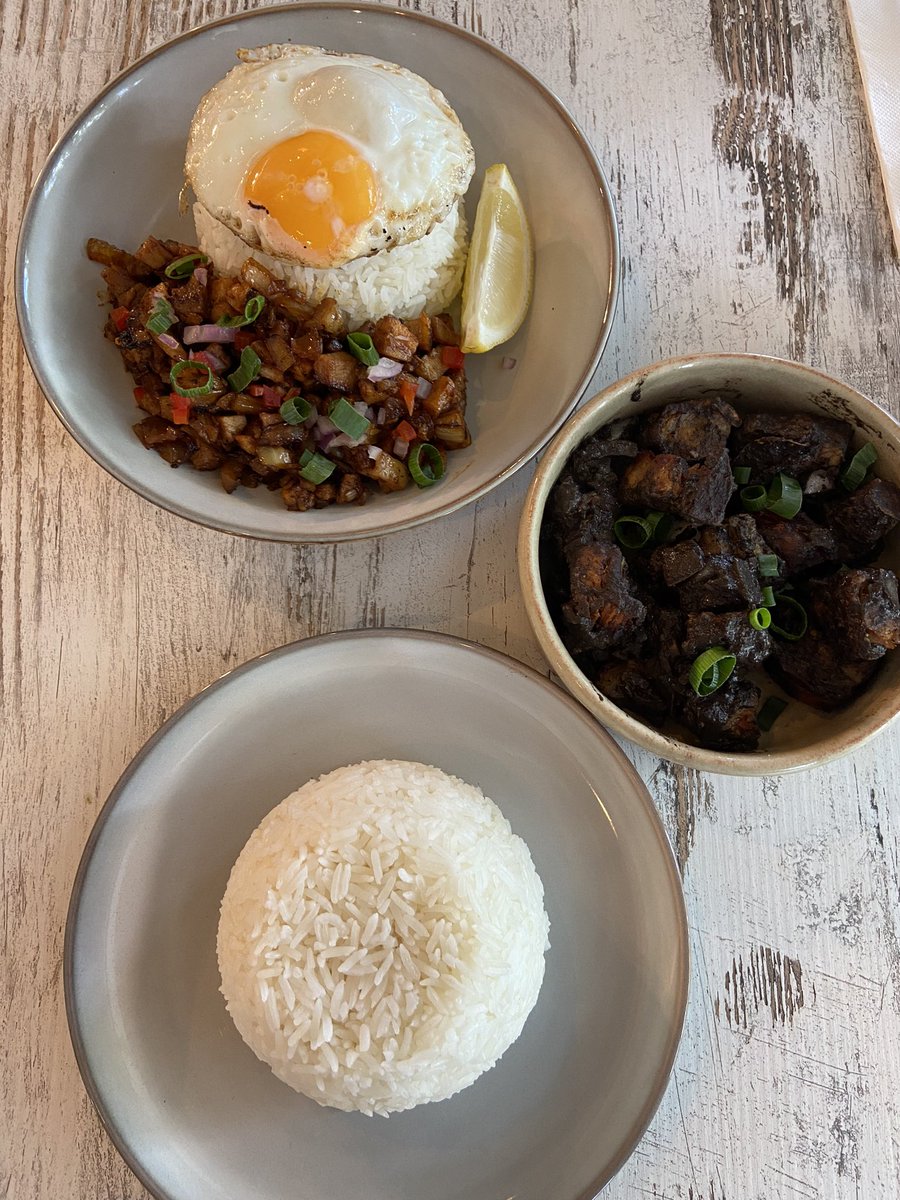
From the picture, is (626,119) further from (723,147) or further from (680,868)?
(680,868)

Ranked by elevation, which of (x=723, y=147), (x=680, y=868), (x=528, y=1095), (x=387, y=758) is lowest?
(x=528, y=1095)

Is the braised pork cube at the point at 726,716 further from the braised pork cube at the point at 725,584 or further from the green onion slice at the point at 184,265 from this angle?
the green onion slice at the point at 184,265

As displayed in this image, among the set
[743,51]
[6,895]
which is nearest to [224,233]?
[743,51]

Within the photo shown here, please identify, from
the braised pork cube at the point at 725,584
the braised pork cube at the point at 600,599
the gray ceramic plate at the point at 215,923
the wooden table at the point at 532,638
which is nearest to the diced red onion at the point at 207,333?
the wooden table at the point at 532,638

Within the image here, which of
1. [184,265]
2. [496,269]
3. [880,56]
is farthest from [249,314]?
[880,56]

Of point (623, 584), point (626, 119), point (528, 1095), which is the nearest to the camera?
point (623, 584)

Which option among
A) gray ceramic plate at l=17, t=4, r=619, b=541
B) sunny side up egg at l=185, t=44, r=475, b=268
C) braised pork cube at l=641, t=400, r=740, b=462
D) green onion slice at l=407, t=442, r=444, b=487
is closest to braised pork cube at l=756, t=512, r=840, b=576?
braised pork cube at l=641, t=400, r=740, b=462
